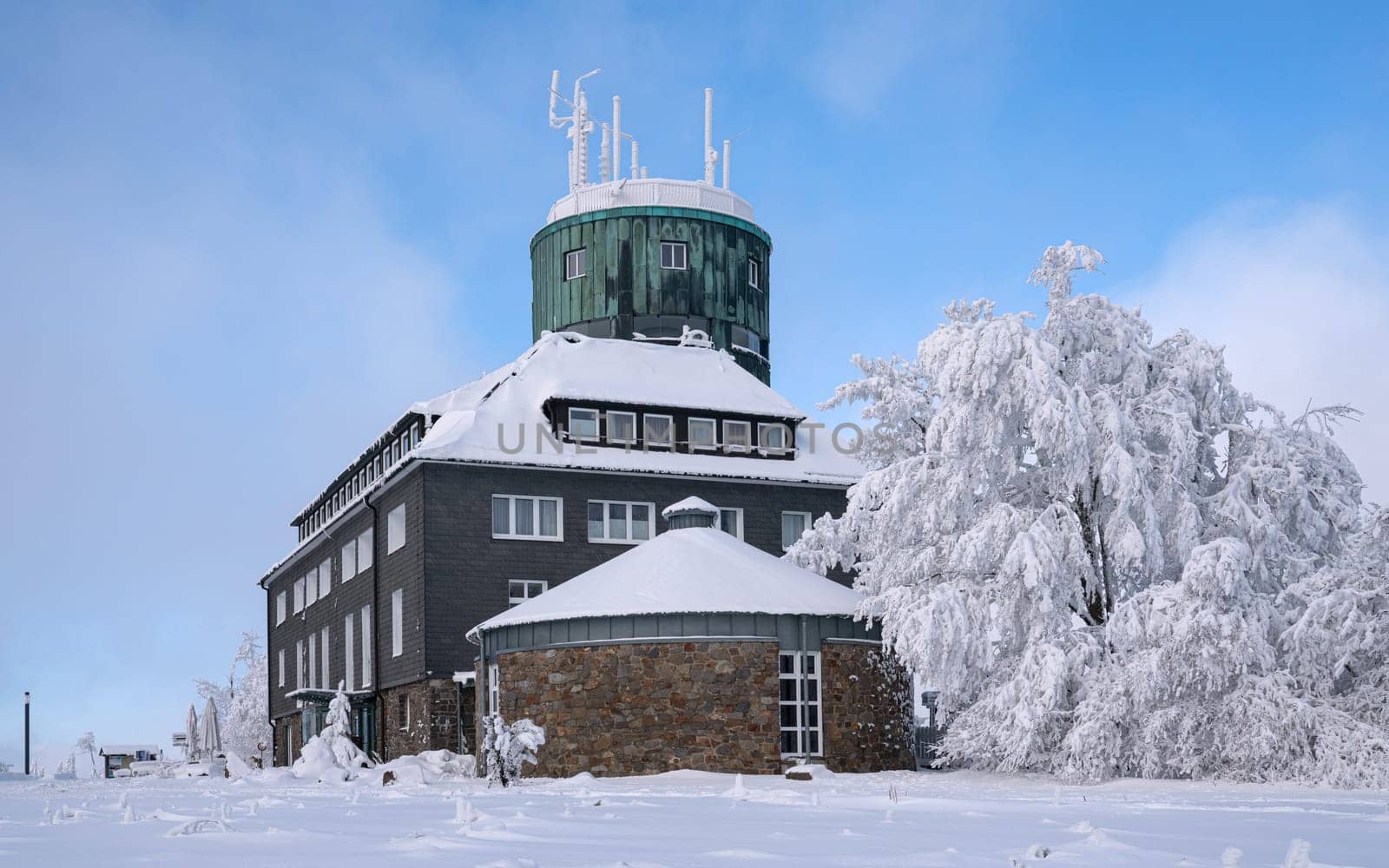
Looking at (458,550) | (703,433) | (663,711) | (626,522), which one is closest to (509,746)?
(663,711)

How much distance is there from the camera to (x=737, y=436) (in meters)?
43.2

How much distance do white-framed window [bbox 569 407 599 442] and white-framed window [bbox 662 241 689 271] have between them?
9.90 meters

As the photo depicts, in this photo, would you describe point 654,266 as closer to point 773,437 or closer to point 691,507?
point 773,437

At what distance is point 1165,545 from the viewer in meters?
28.7

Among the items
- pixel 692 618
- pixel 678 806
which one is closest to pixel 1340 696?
pixel 692 618

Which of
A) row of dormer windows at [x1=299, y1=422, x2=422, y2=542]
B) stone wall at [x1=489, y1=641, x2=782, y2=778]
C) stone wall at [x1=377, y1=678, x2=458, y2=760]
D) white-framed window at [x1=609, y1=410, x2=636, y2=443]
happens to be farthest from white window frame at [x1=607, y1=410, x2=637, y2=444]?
stone wall at [x1=489, y1=641, x2=782, y2=778]

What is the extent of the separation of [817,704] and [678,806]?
1222 cm

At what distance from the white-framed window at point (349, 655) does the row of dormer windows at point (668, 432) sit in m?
9.84

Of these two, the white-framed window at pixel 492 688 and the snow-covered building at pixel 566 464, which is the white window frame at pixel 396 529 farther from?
the white-framed window at pixel 492 688

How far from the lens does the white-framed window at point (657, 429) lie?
4197 cm

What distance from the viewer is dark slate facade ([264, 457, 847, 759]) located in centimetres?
3788

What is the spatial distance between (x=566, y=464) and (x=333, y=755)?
32.6 ft

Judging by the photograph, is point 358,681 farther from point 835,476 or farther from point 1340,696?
point 1340,696

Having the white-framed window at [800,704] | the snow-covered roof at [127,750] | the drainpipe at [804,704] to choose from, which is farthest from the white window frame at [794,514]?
the snow-covered roof at [127,750]
